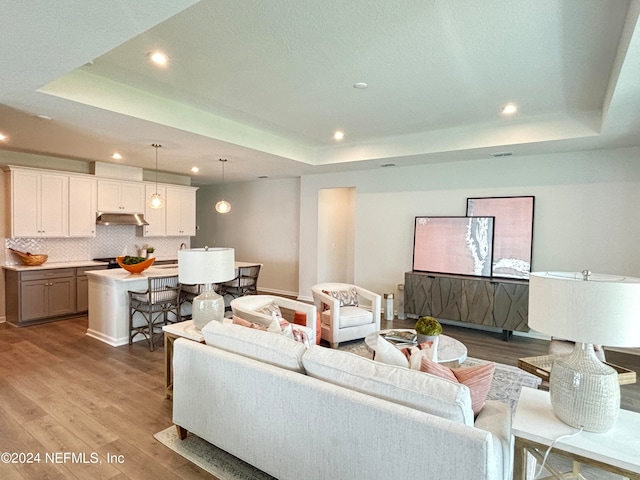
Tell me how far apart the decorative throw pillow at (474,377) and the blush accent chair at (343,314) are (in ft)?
8.43

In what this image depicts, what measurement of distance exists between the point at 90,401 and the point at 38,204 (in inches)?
161

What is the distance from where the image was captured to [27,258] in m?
5.50

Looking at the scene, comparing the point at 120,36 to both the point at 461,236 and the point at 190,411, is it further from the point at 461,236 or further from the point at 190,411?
the point at 461,236

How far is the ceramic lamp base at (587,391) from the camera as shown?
4.66ft

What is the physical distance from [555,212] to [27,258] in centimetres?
797

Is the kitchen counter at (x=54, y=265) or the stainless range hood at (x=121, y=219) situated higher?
the stainless range hood at (x=121, y=219)

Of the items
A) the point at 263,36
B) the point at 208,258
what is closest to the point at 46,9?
the point at 263,36

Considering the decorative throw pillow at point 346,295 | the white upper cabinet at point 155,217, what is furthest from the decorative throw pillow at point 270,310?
the white upper cabinet at point 155,217

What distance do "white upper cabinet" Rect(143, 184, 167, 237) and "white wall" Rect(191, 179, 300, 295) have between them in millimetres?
1966

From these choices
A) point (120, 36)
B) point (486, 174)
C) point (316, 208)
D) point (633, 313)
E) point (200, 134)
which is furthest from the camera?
point (316, 208)

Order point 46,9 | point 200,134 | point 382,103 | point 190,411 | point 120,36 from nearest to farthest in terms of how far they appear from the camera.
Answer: point 46,9
point 120,36
point 190,411
point 382,103
point 200,134

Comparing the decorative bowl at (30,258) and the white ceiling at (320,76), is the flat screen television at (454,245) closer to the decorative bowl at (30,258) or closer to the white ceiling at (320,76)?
the white ceiling at (320,76)

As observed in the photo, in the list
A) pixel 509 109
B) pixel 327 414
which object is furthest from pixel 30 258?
pixel 509 109

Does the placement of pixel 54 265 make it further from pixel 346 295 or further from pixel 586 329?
pixel 586 329
